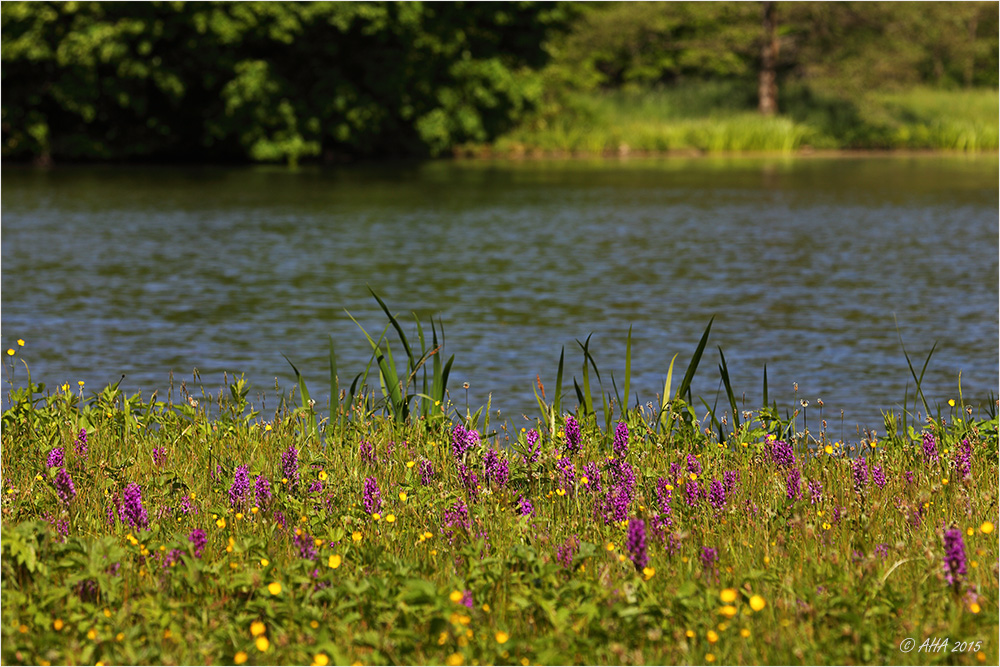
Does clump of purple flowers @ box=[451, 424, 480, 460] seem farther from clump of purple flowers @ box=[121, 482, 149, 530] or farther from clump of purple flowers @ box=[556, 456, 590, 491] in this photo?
clump of purple flowers @ box=[121, 482, 149, 530]

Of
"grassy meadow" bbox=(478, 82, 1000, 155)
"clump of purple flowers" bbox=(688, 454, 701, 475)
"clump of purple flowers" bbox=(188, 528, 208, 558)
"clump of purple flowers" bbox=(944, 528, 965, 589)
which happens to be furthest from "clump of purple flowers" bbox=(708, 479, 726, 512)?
"grassy meadow" bbox=(478, 82, 1000, 155)

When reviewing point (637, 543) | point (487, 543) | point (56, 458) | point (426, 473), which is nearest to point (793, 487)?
point (637, 543)

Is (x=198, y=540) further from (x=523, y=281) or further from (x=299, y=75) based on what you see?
(x=299, y=75)

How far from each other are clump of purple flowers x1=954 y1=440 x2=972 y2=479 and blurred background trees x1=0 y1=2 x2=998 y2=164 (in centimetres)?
2789

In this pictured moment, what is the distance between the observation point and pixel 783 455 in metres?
5.51

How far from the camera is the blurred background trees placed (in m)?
32.7

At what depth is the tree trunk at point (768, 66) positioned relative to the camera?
45.2 metres

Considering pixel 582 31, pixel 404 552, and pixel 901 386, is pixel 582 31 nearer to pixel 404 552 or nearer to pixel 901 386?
pixel 901 386

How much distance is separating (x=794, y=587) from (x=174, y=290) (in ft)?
33.3

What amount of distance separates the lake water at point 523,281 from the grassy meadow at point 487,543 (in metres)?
2.11

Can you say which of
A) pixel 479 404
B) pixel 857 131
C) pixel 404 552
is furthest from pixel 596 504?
pixel 857 131

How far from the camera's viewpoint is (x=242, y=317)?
37.4 feet

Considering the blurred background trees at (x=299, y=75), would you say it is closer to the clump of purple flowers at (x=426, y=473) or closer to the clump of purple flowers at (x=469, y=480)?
the clump of purple flowers at (x=426, y=473)

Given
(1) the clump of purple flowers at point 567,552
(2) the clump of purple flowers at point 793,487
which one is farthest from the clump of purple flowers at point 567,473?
(2) the clump of purple flowers at point 793,487
